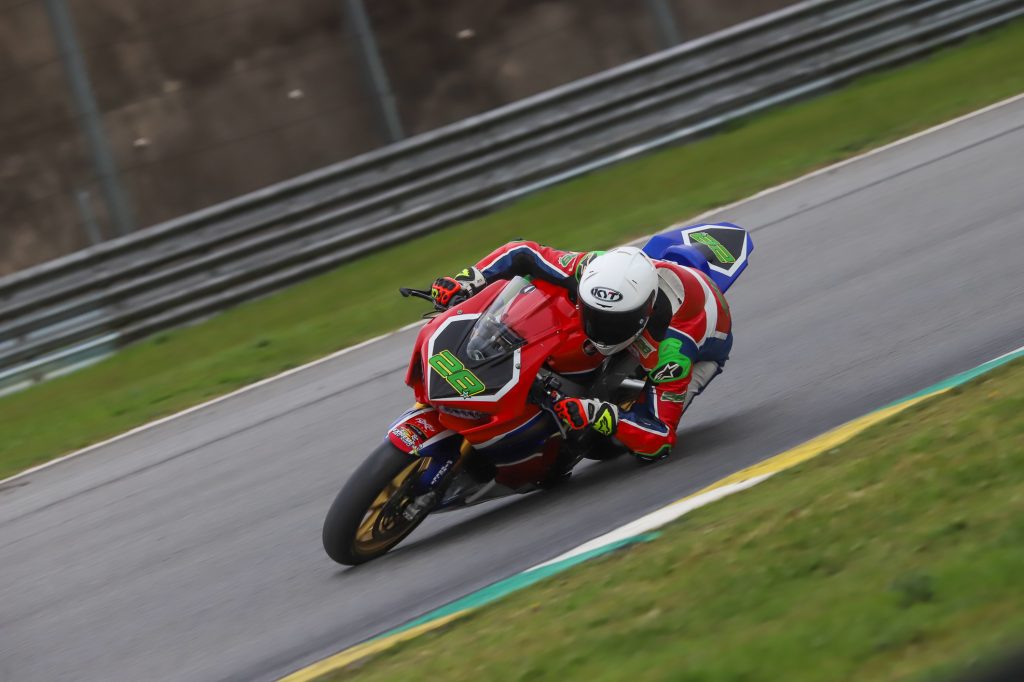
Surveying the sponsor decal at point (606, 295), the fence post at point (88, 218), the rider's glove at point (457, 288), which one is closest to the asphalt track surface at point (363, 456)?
the sponsor decal at point (606, 295)

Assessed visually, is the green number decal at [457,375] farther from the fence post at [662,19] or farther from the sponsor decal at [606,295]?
the fence post at [662,19]

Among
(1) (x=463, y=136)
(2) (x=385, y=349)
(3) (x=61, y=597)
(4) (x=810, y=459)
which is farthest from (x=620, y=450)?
(1) (x=463, y=136)

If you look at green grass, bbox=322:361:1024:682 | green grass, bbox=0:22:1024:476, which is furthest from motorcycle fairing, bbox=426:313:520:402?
green grass, bbox=0:22:1024:476

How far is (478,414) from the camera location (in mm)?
6160

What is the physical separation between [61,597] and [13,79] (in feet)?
33.9

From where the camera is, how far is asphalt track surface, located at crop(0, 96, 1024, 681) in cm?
600

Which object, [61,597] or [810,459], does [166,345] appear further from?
[810,459]

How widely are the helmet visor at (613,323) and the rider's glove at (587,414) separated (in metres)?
0.29

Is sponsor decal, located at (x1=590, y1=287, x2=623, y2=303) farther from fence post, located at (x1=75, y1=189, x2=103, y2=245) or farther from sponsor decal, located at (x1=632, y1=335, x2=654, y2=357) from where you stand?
fence post, located at (x1=75, y1=189, x2=103, y2=245)

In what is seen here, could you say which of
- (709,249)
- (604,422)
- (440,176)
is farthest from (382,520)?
(440,176)

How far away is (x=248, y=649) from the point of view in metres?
5.67

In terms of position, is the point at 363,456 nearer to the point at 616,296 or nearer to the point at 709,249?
the point at 709,249

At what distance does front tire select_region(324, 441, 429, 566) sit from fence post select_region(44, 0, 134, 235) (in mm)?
8111

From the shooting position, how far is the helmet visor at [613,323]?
6.07m
